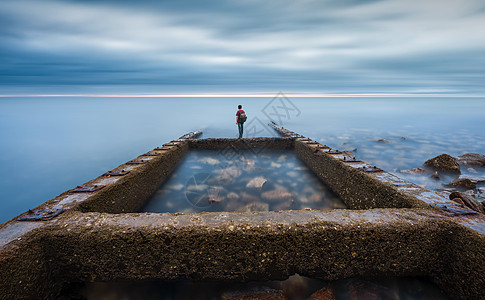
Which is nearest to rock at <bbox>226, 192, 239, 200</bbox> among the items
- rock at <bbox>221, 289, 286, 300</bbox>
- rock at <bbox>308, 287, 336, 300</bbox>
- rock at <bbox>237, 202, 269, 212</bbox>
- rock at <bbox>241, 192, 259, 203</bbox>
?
rock at <bbox>241, 192, 259, 203</bbox>

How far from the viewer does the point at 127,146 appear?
112ft

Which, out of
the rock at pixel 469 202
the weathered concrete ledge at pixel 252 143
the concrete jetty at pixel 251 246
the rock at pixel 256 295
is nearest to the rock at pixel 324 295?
the concrete jetty at pixel 251 246

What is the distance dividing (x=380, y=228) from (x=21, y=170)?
34939 mm

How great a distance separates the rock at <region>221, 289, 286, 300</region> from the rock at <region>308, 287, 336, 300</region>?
0.59 meters

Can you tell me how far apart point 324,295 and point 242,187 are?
18.7ft

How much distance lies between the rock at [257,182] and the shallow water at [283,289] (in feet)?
→ 17.0

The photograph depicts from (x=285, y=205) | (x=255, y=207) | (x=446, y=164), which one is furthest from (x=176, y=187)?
(x=446, y=164)

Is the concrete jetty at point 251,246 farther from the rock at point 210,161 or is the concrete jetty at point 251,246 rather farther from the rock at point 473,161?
the rock at point 473,161

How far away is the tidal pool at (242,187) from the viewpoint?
7.86m

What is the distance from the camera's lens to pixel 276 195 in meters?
8.62

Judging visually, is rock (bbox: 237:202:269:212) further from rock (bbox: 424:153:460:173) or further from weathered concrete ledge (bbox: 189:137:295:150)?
rock (bbox: 424:153:460:173)

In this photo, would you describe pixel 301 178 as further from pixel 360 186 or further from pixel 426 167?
pixel 426 167

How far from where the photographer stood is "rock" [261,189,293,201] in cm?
838

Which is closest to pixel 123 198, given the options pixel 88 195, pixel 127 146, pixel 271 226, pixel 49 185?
pixel 88 195
